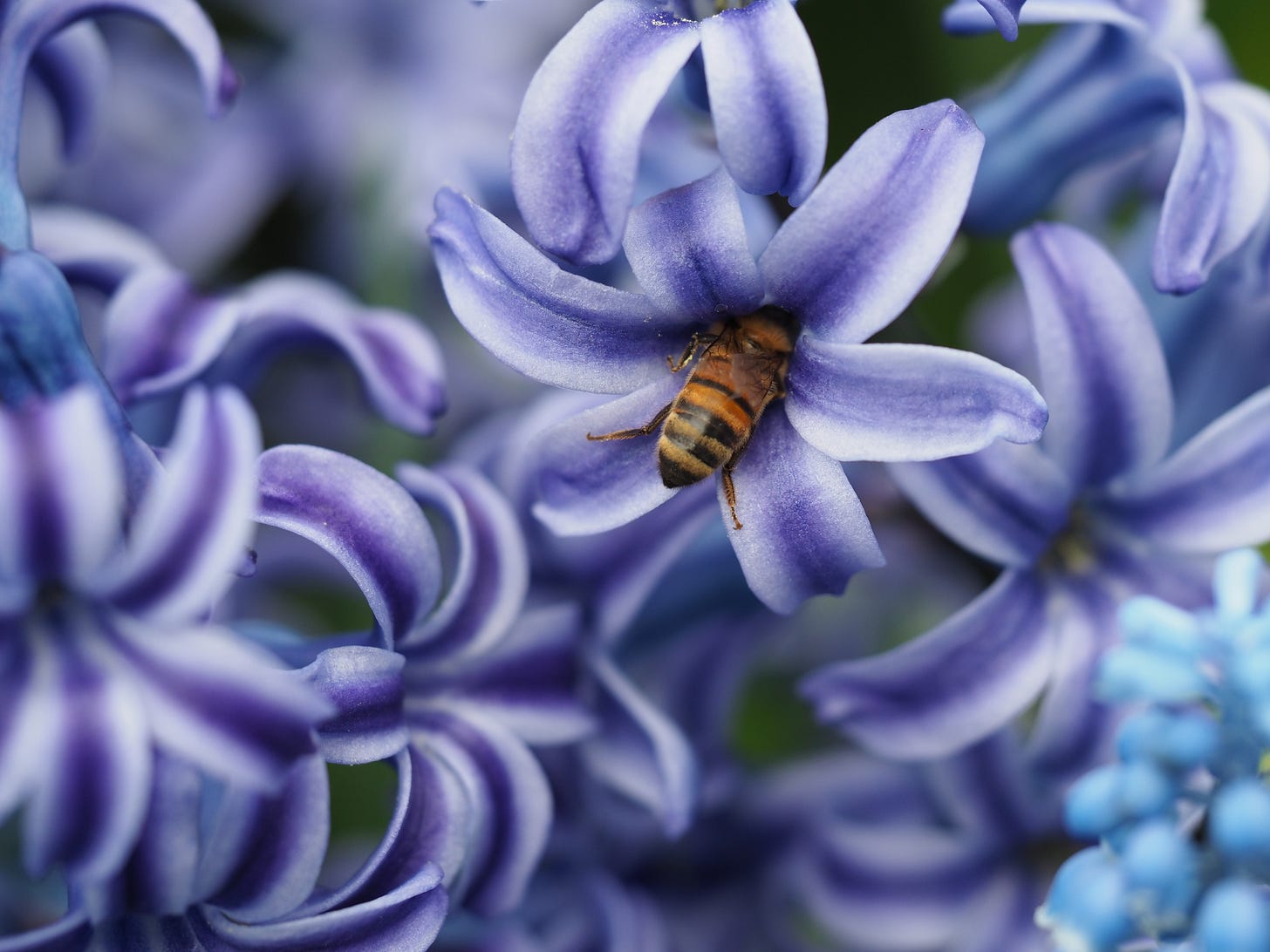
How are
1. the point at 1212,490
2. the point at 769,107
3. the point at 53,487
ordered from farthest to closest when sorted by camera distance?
the point at 1212,490
the point at 769,107
the point at 53,487

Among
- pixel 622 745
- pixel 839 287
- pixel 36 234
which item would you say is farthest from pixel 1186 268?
pixel 36 234

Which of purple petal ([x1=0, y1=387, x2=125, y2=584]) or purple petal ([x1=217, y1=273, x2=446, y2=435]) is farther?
purple petal ([x1=217, y1=273, x2=446, y2=435])

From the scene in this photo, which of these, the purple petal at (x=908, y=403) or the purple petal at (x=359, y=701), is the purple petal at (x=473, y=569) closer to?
the purple petal at (x=359, y=701)

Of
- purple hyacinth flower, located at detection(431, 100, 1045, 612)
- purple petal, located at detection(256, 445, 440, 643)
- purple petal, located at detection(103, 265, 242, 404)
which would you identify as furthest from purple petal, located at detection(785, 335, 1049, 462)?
purple petal, located at detection(103, 265, 242, 404)

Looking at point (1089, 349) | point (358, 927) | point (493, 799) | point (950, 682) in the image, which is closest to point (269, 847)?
point (358, 927)

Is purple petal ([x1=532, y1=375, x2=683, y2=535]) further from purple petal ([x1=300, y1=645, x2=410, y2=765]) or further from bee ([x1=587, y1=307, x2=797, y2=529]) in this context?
purple petal ([x1=300, y1=645, x2=410, y2=765])

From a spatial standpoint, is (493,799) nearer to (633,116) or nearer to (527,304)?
(527,304)

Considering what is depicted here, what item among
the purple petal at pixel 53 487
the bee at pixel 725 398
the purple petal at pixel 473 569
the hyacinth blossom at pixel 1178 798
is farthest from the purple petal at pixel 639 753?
the purple petal at pixel 53 487
